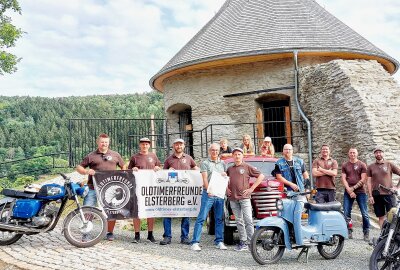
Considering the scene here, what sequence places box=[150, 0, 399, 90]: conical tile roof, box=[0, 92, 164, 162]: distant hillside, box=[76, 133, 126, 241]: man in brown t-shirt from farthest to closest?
box=[0, 92, 164, 162]: distant hillside < box=[150, 0, 399, 90]: conical tile roof < box=[76, 133, 126, 241]: man in brown t-shirt

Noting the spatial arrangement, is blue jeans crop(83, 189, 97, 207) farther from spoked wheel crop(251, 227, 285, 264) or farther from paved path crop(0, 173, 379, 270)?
spoked wheel crop(251, 227, 285, 264)

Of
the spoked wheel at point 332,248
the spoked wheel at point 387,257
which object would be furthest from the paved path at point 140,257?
the spoked wheel at point 387,257

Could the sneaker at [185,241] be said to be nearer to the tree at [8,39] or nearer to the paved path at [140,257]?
the paved path at [140,257]

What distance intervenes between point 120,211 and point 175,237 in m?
1.47

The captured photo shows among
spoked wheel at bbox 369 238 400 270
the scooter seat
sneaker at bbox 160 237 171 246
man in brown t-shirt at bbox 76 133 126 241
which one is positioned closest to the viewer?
spoked wheel at bbox 369 238 400 270

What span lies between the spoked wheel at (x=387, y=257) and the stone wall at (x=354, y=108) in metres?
4.58

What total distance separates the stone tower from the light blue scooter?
4.29 metres

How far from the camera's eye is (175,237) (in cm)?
900

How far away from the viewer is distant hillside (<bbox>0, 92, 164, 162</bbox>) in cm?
3916

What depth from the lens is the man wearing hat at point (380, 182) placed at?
7.73m

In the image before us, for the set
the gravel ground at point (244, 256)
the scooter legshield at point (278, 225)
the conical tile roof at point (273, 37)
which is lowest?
the gravel ground at point (244, 256)

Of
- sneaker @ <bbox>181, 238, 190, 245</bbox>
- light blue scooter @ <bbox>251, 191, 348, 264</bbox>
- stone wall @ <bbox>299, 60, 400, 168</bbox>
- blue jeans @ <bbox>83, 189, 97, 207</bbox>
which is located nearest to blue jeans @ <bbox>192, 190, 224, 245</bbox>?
sneaker @ <bbox>181, 238, 190, 245</bbox>

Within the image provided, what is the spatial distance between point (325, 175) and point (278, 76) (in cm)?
630

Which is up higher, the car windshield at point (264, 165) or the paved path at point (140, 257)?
the car windshield at point (264, 165)
